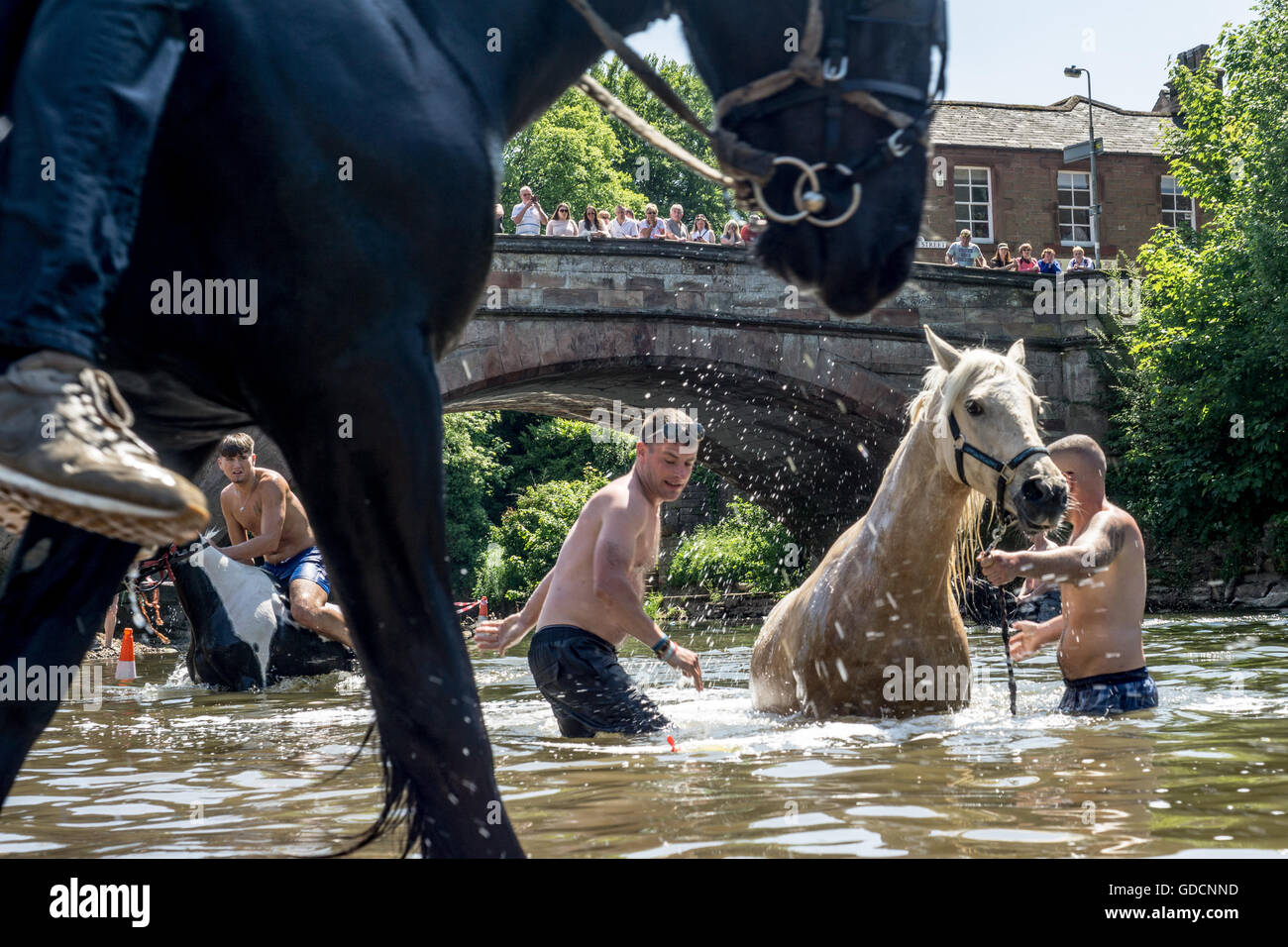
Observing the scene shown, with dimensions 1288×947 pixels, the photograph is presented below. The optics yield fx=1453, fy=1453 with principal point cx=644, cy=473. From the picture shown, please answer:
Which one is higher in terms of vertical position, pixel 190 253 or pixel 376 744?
pixel 190 253

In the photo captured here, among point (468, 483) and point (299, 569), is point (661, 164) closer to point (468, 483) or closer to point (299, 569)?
point (468, 483)

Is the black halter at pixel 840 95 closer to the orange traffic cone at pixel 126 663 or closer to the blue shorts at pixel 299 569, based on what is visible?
the blue shorts at pixel 299 569

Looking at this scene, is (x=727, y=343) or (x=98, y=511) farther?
(x=727, y=343)

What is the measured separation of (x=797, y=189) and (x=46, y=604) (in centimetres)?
151

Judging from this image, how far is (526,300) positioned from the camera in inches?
771

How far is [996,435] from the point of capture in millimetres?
6531

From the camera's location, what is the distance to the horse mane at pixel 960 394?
6773mm

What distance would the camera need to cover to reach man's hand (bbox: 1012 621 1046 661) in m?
7.45

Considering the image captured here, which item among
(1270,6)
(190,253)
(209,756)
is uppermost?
(1270,6)

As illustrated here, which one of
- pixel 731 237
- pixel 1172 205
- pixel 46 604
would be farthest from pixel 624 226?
pixel 1172 205

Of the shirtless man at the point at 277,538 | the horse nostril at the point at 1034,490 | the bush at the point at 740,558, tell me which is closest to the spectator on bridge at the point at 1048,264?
the bush at the point at 740,558
